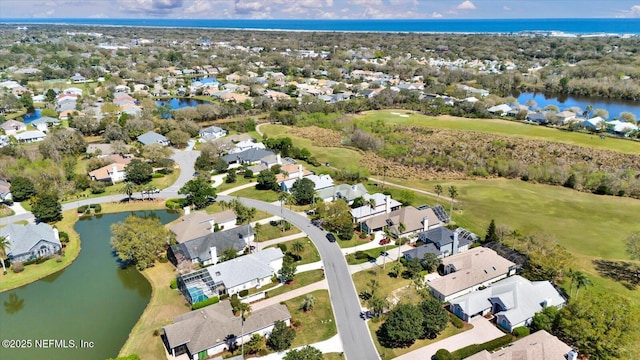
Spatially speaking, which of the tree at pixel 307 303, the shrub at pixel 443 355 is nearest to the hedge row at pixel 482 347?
the shrub at pixel 443 355

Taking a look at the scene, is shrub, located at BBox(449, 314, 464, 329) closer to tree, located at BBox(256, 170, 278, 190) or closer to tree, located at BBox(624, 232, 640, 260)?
tree, located at BBox(624, 232, 640, 260)

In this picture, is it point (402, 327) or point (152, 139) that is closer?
point (402, 327)

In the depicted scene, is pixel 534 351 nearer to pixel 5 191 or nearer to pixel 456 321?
pixel 456 321

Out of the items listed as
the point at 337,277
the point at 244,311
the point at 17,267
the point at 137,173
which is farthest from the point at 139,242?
the point at 137,173

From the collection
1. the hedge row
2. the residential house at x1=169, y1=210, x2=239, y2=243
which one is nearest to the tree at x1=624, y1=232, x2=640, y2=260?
the hedge row

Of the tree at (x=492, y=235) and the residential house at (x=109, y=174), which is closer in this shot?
the tree at (x=492, y=235)

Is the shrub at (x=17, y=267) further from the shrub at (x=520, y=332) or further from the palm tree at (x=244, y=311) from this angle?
the shrub at (x=520, y=332)

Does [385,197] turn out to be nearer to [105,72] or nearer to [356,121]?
[356,121]
